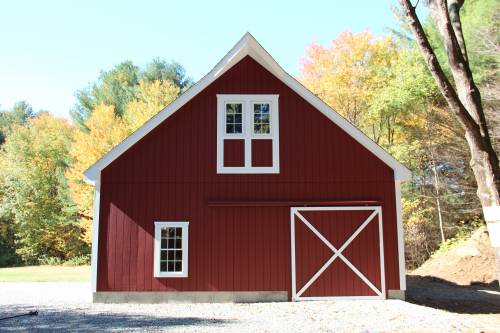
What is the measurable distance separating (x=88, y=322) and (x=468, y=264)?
15.2 metres

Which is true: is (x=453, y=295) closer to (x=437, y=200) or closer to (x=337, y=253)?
(x=337, y=253)

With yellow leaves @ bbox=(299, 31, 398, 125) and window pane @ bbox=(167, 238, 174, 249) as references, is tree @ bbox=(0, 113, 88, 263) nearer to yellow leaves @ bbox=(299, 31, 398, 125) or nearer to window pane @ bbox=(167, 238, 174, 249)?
yellow leaves @ bbox=(299, 31, 398, 125)

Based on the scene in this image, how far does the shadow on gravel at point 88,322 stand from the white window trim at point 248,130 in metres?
4.33

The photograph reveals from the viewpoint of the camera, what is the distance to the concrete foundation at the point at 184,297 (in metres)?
11.8

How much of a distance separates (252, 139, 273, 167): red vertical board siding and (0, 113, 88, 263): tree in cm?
2059

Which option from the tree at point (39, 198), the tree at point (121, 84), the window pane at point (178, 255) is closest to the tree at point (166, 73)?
the tree at point (121, 84)

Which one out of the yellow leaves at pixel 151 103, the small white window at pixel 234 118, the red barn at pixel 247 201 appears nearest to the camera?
the red barn at pixel 247 201

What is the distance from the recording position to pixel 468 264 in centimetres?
1828

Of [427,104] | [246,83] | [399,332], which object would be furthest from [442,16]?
[427,104]

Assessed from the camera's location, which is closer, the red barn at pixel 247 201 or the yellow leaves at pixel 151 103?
the red barn at pixel 247 201

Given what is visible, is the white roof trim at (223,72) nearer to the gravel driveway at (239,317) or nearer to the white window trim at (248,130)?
the white window trim at (248,130)

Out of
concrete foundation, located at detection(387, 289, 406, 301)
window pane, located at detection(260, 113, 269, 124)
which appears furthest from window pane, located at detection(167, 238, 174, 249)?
concrete foundation, located at detection(387, 289, 406, 301)

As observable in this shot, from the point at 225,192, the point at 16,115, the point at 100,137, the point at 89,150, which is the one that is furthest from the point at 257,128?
the point at 16,115

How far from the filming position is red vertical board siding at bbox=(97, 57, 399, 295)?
12.0 metres
